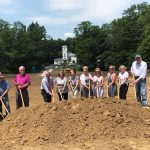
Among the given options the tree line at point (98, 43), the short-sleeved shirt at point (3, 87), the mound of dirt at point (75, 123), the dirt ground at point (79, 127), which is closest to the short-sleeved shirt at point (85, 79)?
the short-sleeved shirt at point (3, 87)

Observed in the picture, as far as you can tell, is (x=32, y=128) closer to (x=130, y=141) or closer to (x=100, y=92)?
(x=130, y=141)


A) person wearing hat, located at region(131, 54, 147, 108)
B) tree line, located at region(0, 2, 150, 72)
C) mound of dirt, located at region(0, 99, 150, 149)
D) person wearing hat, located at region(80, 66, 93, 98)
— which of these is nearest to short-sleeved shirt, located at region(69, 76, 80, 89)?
person wearing hat, located at region(80, 66, 93, 98)

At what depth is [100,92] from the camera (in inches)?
622

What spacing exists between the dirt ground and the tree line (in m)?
67.0

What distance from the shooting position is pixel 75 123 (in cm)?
1120

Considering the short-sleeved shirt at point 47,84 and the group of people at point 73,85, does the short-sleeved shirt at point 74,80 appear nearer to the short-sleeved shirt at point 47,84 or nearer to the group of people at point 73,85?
the group of people at point 73,85

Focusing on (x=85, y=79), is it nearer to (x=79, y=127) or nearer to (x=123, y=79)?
(x=123, y=79)

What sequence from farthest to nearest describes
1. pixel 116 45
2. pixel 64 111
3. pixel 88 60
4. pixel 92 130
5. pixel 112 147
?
pixel 88 60, pixel 116 45, pixel 64 111, pixel 92 130, pixel 112 147

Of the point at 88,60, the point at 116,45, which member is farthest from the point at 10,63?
the point at 116,45

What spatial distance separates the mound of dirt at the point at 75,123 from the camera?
10799 millimetres

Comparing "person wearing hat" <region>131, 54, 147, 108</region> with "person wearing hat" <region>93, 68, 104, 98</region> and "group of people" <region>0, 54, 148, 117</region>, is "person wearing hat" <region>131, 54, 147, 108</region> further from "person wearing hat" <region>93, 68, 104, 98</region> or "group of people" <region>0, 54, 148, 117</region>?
"person wearing hat" <region>93, 68, 104, 98</region>

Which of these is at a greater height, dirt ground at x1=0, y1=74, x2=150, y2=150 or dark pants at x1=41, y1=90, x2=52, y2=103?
dark pants at x1=41, y1=90, x2=52, y2=103

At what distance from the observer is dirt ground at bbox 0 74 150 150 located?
10.3m

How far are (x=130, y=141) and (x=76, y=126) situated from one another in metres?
1.39
